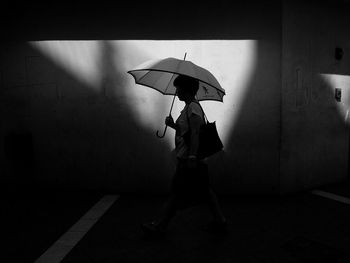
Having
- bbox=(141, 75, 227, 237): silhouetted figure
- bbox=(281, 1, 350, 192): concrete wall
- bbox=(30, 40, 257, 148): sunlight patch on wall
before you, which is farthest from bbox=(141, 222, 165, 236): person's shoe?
bbox=(281, 1, 350, 192): concrete wall

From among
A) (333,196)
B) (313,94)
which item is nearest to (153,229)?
(333,196)

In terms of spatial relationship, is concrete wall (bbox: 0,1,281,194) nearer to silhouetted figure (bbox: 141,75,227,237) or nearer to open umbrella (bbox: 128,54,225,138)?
open umbrella (bbox: 128,54,225,138)

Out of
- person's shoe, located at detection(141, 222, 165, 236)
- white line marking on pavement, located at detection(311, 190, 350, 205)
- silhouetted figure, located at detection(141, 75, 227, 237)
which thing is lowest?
white line marking on pavement, located at detection(311, 190, 350, 205)

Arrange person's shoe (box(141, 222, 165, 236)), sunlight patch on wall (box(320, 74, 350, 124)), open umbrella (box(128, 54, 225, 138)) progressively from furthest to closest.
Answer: sunlight patch on wall (box(320, 74, 350, 124)), person's shoe (box(141, 222, 165, 236)), open umbrella (box(128, 54, 225, 138))

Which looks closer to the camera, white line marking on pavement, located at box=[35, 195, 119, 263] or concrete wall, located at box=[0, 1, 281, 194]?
white line marking on pavement, located at box=[35, 195, 119, 263]

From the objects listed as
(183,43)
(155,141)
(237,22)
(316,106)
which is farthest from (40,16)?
(316,106)

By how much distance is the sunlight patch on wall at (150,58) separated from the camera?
5.22 meters

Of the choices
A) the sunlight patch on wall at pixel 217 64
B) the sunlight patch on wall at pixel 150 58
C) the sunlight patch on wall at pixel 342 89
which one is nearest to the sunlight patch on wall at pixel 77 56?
the sunlight patch on wall at pixel 150 58

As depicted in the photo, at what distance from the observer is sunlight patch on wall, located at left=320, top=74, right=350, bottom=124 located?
5.98m

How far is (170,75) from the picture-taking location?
395 cm

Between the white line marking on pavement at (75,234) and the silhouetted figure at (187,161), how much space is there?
868mm

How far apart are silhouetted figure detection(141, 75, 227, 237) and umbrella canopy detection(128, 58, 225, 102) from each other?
0.23m

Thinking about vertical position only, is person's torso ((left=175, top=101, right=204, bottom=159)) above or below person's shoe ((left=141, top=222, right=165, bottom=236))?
above

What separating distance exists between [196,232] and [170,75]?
2046 millimetres
